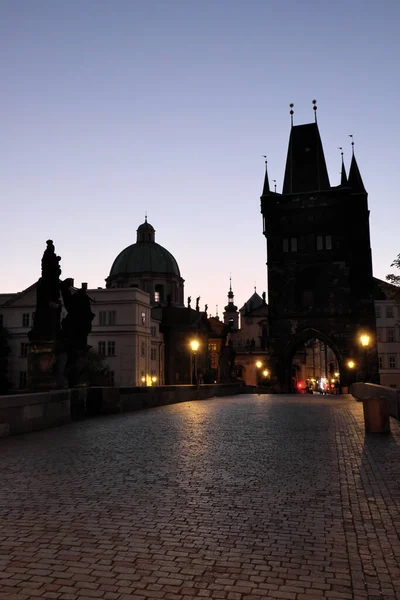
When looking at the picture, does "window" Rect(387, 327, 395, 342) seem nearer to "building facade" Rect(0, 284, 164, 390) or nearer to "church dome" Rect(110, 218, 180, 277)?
"building facade" Rect(0, 284, 164, 390)

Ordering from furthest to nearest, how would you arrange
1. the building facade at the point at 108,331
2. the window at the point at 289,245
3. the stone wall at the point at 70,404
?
the building facade at the point at 108,331 → the window at the point at 289,245 → the stone wall at the point at 70,404

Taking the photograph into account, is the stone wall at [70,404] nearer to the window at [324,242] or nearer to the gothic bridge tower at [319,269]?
the gothic bridge tower at [319,269]

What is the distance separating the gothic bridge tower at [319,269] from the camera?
60750mm

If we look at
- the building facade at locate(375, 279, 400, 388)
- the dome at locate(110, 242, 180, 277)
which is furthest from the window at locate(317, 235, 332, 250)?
Result: the dome at locate(110, 242, 180, 277)

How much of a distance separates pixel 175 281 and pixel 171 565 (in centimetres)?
9238

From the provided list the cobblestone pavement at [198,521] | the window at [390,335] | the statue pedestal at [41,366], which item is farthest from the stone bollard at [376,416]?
the window at [390,335]

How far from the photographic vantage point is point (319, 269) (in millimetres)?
63000

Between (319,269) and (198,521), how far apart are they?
2324 inches

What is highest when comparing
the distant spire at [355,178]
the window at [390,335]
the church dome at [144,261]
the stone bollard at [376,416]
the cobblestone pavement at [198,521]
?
the distant spire at [355,178]

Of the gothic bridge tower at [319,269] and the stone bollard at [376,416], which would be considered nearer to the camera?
the stone bollard at [376,416]

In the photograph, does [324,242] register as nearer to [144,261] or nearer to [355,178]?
[355,178]

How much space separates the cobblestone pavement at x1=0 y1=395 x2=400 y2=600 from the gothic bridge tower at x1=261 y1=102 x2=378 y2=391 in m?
50.7

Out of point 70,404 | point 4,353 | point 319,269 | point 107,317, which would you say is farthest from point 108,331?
point 70,404

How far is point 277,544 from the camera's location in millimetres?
5266
